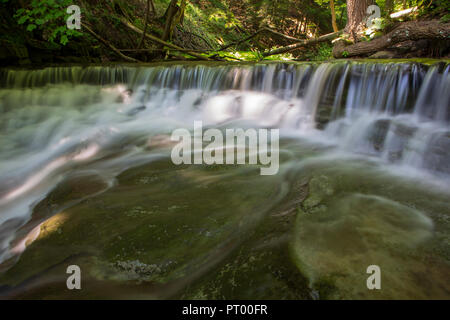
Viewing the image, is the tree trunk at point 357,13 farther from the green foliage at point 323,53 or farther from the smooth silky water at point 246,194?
the smooth silky water at point 246,194

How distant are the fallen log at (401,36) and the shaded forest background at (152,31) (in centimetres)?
6

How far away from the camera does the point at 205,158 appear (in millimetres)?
3668

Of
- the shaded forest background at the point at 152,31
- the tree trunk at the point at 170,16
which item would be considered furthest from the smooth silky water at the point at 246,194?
the tree trunk at the point at 170,16

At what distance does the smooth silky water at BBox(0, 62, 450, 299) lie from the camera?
5.05 feet

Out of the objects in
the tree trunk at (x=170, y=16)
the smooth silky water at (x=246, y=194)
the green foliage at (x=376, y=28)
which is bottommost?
the smooth silky water at (x=246, y=194)

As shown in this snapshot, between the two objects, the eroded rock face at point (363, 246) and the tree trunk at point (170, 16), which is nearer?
the eroded rock face at point (363, 246)

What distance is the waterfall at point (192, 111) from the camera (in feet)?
11.6

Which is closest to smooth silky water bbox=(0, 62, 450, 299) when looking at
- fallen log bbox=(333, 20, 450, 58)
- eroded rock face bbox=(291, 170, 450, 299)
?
eroded rock face bbox=(291, 170, 450, 299)

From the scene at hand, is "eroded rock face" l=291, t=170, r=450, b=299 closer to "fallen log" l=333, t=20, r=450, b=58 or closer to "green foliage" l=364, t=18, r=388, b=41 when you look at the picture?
"fallen log" l=333, t=20, r=450, b=58

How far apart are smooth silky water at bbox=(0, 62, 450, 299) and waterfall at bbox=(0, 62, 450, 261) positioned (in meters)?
0.03

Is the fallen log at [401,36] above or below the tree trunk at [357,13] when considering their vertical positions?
below

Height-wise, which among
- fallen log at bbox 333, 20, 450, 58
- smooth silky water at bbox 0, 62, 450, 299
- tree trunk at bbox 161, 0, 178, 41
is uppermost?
tree trunk at bbox 161, 0, 178, 41
